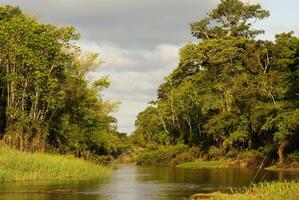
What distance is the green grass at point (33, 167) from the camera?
3375 centimetres

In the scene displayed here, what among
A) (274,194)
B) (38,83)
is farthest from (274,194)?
(38,83)

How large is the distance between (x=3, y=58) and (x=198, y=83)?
36996 mm

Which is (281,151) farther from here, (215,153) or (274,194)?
(274,194)

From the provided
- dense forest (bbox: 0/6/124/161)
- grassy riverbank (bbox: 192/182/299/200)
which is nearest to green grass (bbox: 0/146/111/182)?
dense forest (bbox: 0/6/124/161)

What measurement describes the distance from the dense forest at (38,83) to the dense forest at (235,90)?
54.5 feet

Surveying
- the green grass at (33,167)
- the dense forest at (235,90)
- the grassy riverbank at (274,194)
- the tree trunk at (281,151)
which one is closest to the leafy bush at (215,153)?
the dense forest at (235,90)

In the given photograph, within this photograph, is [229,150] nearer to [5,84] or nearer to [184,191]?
[5,84]

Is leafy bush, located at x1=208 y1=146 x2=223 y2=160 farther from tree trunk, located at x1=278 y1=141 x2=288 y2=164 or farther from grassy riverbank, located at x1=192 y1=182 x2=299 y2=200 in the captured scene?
grassy riverbank, located at x1=192 y1=182 x2=299 y2=200

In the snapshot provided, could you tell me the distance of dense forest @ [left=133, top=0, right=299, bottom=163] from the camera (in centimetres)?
5753

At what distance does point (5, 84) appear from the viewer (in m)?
47.8

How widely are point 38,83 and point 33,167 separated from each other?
442 inches

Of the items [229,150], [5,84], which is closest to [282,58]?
[229,150]

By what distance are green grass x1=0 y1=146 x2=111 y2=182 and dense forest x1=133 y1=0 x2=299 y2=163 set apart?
22.0 metres

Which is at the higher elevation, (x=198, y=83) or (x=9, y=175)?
(x=198, y=83)
